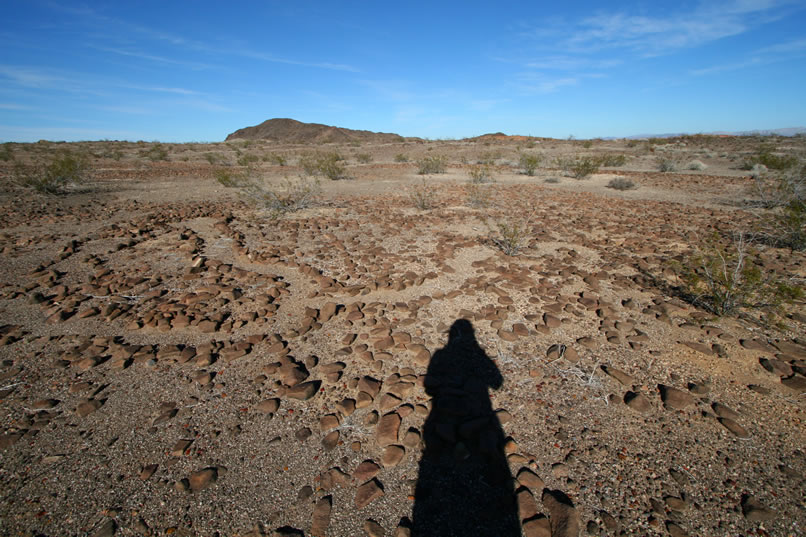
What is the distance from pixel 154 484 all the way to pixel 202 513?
406 millimetres

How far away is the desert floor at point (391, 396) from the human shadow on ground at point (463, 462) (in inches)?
0.5

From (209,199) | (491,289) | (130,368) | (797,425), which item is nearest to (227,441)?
(130,368)

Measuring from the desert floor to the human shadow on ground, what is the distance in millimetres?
12

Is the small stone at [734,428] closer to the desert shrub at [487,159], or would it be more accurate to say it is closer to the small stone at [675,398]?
the small stone at [675,398]

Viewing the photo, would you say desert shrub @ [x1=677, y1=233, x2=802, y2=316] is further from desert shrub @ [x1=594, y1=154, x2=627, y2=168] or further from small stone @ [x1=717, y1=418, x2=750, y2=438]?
desert shrub @ [x1=594, y1=154, x2=627, y2=168]

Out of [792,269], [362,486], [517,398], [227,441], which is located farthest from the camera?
[792,269]

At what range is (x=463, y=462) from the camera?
86.9 inches

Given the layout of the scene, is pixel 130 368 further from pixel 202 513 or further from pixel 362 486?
pixel 362 486

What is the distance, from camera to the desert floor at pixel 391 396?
1.91 meters

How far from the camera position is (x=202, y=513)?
189cm

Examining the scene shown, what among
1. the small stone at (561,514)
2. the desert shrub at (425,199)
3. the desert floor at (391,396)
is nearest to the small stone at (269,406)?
the desert floor at (391,396)

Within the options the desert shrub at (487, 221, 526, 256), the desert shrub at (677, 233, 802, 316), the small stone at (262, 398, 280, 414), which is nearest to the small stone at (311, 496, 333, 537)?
the small stone at (262, 398, 280, 414)

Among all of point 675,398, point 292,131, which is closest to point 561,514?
point 675,398

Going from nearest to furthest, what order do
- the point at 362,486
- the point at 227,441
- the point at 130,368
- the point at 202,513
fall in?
the point at 202,513 < the point at 362,486 < the point at 227,441 < the point at 130,368
